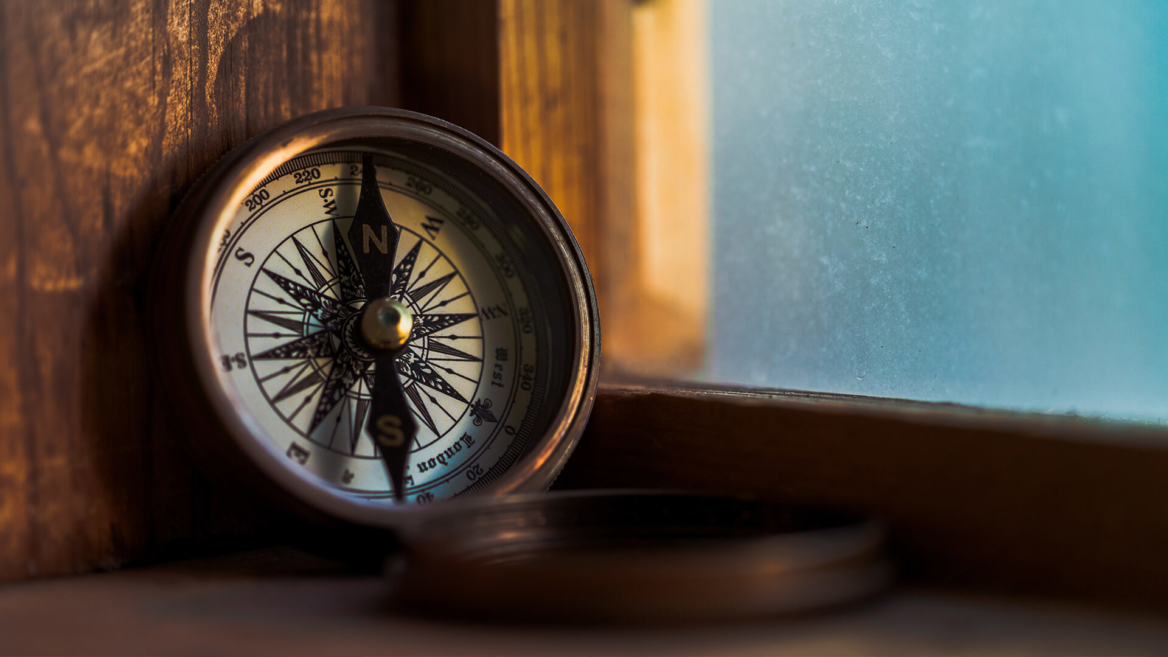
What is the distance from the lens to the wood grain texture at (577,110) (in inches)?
55.0

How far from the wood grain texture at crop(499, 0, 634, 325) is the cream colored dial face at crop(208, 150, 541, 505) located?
338 millimetres

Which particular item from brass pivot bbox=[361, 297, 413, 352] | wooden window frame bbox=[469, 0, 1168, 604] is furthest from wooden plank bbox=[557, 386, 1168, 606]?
brass pivot bbox=[361, 297, 413, 352]

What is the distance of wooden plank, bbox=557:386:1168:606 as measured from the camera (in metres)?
0.73

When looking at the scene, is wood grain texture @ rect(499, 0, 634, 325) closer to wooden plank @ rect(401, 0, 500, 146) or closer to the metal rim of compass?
wooden plank @ rect(401, 0, 500, 146)

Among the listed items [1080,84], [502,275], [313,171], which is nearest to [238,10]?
[313,171]

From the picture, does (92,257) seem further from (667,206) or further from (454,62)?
(667,206)

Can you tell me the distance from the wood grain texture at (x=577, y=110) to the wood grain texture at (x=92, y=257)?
46 cm

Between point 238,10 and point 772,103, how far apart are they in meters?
0.79

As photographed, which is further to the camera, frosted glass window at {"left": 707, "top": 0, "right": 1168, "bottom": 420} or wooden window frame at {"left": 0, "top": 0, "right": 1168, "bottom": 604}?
frosted glass window at {"left": 707, "top": 0, "right": 1168, "bottom": 420}

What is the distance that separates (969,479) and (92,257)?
860 millimetres

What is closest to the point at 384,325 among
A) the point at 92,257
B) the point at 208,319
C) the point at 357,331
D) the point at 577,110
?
the point at 357,331

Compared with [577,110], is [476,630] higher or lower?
lower

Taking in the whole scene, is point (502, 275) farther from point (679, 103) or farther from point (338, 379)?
point (679, 103)

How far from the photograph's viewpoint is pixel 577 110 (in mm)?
1557
